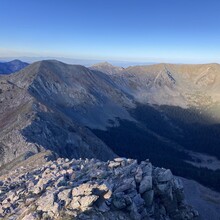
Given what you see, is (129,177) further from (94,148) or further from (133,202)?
(94,148)

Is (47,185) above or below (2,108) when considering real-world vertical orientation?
above

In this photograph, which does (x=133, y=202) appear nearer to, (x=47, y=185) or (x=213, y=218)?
(x=47, y=185)

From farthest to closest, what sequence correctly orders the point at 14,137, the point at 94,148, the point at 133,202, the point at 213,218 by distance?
the point at 94,148 < the point at 14,137 < the point at 213,218 < the point at 133,202

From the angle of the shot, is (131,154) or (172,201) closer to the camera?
(172,201)

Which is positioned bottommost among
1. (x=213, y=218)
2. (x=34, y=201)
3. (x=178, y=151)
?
(x=178, y=151)

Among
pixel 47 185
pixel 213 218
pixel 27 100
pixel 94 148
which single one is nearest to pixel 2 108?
pixel 27 100

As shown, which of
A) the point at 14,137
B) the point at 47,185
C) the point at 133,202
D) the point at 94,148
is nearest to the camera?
the point at 133,202

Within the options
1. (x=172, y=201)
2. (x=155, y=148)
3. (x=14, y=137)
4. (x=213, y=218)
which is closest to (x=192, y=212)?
(x=172, y=201)
